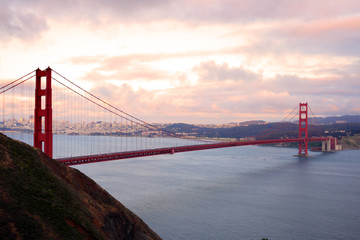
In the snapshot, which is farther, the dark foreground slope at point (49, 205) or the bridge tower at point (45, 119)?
the bridge tower at point (45, 119)

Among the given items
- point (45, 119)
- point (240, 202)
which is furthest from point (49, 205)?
point (240, 202)

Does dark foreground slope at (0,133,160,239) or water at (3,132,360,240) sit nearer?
dark foreground slope at (0,133,160,239)

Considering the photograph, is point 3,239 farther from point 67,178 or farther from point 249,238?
point 249,238

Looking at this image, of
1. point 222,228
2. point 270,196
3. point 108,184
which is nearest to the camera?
point 222,228

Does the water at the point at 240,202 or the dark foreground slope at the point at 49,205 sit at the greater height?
the dark foreground slope at the point at 49,205

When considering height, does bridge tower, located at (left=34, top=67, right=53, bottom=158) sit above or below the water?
above

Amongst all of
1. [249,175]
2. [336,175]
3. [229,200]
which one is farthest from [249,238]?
[336,175]
